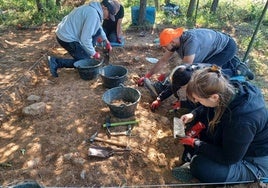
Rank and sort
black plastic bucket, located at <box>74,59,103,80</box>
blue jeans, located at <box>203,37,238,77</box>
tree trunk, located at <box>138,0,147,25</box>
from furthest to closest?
1. tree trunk, located at <box>138,0,147,25</box>
2. black plastic bucket, located at <box>74,59,103,80</box>
3. blue jeans, located at <box>203,37,238,77</box>

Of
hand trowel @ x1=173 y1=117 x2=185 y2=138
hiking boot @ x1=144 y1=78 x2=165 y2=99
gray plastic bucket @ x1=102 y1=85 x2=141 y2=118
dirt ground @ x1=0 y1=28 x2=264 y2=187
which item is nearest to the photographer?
dirt ground @ x1=0 y1=28 x2=264 y2=187

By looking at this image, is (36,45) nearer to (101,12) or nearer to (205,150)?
(101,12)

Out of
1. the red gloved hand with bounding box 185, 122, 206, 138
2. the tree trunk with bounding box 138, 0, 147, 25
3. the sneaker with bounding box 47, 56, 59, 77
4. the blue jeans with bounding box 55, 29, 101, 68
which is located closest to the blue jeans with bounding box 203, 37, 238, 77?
the red gloved hand with bounding box 185, 122, 206, 138

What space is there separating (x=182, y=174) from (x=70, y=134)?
1.55m

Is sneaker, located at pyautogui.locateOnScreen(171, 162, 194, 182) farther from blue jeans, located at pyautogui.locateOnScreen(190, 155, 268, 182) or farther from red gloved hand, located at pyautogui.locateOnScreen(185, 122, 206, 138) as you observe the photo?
red gloved hand, located at pyautogui.locateOnScreen(185, 122, 206, 138)

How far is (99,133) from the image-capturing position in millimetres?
3564

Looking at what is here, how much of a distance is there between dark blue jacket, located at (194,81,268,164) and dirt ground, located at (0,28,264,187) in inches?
33.1

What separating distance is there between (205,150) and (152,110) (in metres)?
1.46

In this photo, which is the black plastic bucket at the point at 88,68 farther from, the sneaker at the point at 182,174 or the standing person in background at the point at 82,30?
the sneaker at the point at 182,174

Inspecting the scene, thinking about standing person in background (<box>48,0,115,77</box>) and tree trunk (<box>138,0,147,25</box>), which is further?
tree trunk (<box>138,0,147,25</box>)

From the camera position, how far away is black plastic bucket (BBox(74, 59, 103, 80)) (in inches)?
187

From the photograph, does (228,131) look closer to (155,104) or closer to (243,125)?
(243,125)

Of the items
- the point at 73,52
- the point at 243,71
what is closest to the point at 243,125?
the point at 243,71

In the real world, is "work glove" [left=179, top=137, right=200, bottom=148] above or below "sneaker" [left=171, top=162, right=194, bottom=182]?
above
